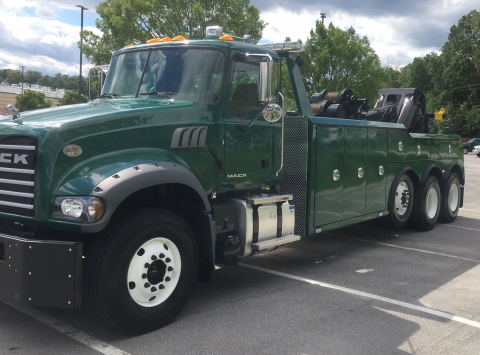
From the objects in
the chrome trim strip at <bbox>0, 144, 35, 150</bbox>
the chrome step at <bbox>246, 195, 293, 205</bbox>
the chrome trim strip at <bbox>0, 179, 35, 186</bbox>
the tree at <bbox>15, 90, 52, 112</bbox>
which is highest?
the tree at <bbox>15, 90, 52, 112</bbox>

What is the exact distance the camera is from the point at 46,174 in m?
4.36

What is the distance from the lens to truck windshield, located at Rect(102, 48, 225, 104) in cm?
560

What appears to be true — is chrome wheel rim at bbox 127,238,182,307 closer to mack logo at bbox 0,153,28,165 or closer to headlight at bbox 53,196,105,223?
headlight at bbox 53,196,105,223

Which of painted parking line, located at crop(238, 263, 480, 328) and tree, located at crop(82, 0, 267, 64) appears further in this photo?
tree, located at crop(82, 0, 267, 64)

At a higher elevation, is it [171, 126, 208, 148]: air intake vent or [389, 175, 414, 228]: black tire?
[171, 126, 208, 148]: air intake vent

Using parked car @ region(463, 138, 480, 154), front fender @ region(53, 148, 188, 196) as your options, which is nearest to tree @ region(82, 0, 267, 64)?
front fender @ region(53, 148, 188, 196)

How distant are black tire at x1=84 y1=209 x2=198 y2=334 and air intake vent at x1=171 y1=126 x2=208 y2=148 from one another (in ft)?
2.39

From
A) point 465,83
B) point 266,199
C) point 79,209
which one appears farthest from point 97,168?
point 465,83

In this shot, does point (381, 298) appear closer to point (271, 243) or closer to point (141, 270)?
point (271, 243)

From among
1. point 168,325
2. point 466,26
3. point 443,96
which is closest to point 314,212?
point 168,325

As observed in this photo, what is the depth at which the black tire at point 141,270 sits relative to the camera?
14.4 ft

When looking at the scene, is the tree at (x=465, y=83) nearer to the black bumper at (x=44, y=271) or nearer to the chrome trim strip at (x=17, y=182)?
the chrome trim strip at (x=17, y=182)

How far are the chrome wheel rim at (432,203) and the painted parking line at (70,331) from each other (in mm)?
7346

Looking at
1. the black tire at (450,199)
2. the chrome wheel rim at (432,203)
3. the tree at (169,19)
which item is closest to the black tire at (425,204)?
the chrome wheel rim at (432,203)
